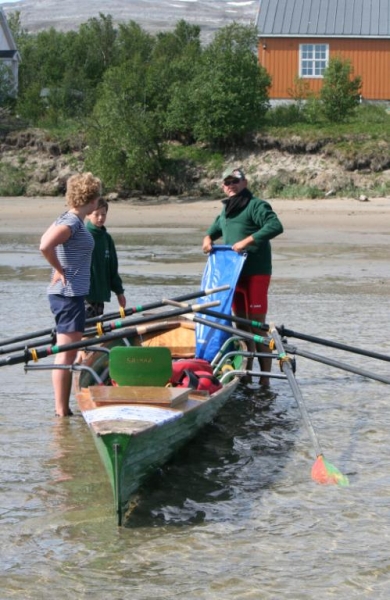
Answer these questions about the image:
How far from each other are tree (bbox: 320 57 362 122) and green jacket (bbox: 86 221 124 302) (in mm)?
26221

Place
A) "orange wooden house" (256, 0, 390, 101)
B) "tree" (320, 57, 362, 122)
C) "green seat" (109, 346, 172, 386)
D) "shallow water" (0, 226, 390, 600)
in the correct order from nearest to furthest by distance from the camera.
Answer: "shallow water" (0, 226, 390, 600) → "green seat" (109, 346, 172, 386) → "tree" (320, 57, 362, 122) → "orange wooden house" (256, 0, 390, 101)

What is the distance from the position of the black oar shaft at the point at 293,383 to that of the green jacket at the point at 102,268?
5.59 feet

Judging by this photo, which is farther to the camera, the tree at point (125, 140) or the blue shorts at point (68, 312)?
the tree at point (125, 140)

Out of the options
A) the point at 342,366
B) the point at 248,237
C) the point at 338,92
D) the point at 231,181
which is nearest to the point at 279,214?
the point at 338,92

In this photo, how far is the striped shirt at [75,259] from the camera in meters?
7.23

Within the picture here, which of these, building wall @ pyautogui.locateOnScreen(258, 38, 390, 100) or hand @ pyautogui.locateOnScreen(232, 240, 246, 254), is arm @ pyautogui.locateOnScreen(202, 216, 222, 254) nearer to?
hand @ pyautogui.locateOnScreen(232, 240, 246, 254)

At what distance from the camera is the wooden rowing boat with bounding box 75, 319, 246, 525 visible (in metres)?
5.43

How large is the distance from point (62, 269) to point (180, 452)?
5.10ft

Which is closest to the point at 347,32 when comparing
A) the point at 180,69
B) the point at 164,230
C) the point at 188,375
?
the point at 180,69

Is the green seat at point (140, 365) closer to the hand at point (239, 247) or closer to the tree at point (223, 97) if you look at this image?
the hand at point (239, 247)

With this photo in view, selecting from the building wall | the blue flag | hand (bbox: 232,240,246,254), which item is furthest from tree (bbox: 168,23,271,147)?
hand (bbox: 232,240,246,254)

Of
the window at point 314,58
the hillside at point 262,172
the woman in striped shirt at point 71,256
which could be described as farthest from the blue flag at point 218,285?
the window at point 314,58

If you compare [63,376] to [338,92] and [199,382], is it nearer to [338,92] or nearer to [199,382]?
[199,382]

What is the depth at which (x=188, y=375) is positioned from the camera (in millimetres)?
7336
